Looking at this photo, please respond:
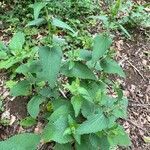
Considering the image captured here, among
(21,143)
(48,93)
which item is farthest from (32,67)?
(21,143)

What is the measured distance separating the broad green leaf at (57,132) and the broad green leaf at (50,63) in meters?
0.28

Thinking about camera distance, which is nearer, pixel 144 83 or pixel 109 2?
pixel 144 83

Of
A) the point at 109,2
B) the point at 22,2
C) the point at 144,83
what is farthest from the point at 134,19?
the point at 22,2

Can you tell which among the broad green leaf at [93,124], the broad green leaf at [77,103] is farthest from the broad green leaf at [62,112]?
the broad green leaf at [93,124]

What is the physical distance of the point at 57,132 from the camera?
8.25 feet

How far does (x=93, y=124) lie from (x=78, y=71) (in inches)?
23.0

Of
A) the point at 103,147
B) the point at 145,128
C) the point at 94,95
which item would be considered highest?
the point at 94,95

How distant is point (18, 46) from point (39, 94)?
464 mm

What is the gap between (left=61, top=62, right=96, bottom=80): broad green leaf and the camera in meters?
2.75

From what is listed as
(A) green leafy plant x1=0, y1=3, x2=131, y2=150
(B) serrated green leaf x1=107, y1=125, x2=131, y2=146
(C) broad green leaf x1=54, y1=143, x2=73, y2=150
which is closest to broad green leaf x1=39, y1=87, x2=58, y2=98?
(A) green leafy plant x1=0, y1=3, x2=131, y2=150

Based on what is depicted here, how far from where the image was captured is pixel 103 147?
2646mm

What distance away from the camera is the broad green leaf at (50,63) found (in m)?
2.54

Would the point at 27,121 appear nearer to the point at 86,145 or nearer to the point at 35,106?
the point at 35,106

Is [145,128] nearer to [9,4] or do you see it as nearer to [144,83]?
[144,83]
